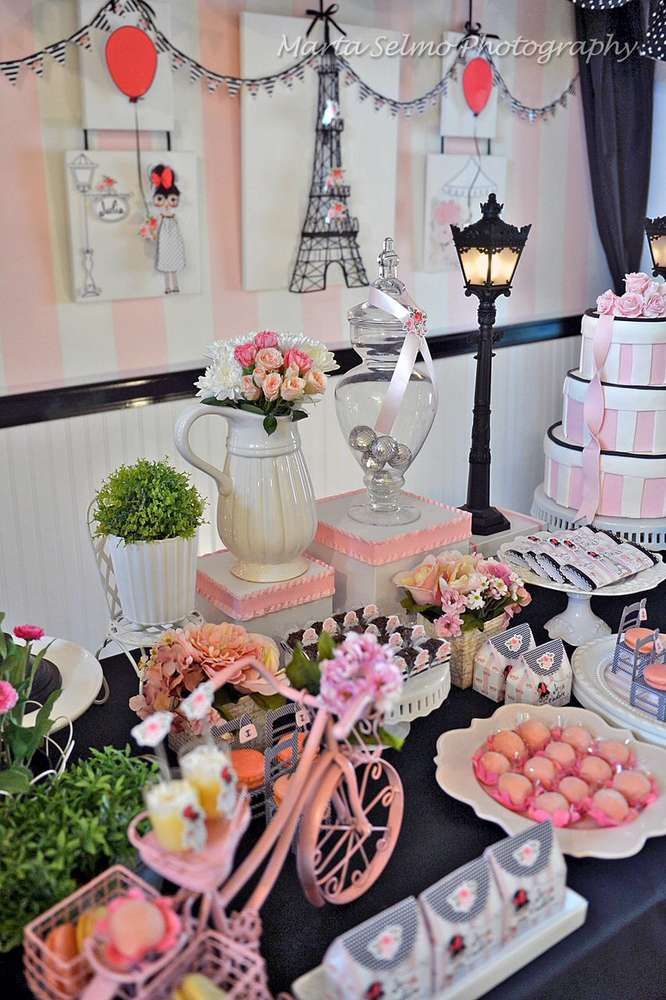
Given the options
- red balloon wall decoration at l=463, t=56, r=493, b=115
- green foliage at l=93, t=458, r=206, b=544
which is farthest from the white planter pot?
red balloon wall decoration at l=463, t=56, r=493, b=115

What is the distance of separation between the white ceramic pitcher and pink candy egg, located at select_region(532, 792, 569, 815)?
62 centimetres

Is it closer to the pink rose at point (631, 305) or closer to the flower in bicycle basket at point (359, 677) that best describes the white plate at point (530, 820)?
the flower in bicycle basket at point (359, 677)

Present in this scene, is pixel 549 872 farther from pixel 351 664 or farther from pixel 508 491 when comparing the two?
pixel 508 491

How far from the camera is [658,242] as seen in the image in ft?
8.51

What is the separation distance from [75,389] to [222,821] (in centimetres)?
193

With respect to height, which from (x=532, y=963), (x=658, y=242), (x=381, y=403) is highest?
(x=658, y=242)

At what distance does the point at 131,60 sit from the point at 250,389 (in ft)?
4.56

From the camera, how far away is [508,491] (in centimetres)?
378

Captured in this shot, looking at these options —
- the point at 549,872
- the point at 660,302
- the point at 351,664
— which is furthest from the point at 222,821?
the point at 660,302

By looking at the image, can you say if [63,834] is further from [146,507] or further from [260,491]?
[260,491]

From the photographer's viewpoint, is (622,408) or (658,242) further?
(658,242)

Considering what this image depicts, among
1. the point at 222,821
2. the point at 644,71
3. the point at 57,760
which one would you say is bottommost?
the point at 57,760

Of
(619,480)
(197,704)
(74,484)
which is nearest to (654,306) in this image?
(619,480)

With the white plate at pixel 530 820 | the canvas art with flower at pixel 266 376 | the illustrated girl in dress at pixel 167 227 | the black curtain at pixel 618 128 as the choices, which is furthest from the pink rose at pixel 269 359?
the black curtain at pixel 618 128
